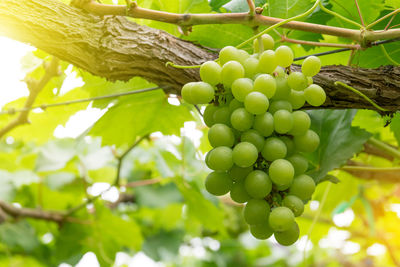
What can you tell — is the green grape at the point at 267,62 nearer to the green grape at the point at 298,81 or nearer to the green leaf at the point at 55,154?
the green grape at the point at 298,81

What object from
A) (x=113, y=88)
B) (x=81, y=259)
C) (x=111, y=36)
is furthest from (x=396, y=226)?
(x=111, y=36)

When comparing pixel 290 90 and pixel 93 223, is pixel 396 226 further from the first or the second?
pixel 290 90

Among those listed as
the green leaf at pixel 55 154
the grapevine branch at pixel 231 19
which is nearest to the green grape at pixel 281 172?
the grapevine branch at pixel 231 19

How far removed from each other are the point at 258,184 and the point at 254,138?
0.20ft

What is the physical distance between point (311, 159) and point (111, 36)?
1.52ft

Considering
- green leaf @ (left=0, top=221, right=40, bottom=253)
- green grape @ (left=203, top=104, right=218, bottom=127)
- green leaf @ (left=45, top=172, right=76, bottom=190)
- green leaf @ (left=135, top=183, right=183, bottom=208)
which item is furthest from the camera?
green leaf @ (left=135, top=183, right=183, bottom=208)

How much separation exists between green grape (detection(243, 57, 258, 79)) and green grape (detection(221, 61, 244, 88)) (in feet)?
0.07

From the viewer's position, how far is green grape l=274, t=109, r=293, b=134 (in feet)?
1.66

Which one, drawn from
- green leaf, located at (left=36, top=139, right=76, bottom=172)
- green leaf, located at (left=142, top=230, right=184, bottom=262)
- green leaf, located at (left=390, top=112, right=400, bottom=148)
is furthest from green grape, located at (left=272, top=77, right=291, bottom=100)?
green leaf, located at (left=142, top=230, right=184, bottom=262)

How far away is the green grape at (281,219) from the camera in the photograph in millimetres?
468

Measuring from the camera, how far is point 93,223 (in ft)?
4.83

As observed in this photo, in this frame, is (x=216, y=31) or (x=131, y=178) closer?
(x=216, y=31)

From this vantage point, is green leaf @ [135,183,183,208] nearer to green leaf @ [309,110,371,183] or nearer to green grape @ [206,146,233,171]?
green leaf @ [309,110,371,183]

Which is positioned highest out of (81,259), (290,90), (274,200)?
(290,90)
